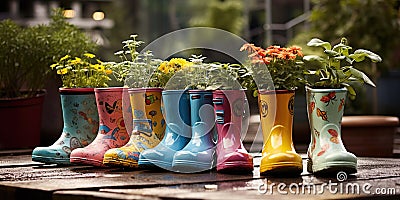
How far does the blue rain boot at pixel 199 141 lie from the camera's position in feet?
6.08

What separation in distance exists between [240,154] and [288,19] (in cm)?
558

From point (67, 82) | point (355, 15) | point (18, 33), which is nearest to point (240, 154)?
point (67, 82)

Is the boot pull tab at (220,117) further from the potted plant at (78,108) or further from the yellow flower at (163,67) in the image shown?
the potted plant at (78,108)

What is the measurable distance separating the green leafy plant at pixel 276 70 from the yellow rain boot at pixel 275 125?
0.02 meters

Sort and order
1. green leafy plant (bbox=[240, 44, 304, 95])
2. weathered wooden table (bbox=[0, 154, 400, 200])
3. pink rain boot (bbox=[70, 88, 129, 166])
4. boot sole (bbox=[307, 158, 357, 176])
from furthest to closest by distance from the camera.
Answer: pink rain boot (bbox=[70, 88, 129, 166]) → green leafy plant (bbox=[240, 44, 304, 95]) → boot sole (bbox=[307, 158, 357, 176]) → weathered wooden table (bbox=[0, 154, 400, 200])

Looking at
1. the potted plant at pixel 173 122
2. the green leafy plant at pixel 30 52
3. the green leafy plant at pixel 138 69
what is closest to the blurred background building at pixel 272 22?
the green leafy plant at pixel 30 52

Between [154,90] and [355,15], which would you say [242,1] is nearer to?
[355,15]

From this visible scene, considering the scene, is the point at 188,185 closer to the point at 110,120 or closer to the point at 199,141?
the point at 199,141

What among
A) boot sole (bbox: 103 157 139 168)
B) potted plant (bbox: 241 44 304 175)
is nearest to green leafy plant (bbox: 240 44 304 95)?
potted plant (bbox: 241 44 304 175)

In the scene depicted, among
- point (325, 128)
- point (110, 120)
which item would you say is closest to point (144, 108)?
point (110, 120)

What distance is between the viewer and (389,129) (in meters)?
3.25

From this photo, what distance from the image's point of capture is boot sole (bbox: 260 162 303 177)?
1.77 metres

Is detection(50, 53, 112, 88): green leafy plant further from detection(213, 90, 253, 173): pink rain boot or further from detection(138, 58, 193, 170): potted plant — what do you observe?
detection(213, 90, 253, 173): pink rain boot

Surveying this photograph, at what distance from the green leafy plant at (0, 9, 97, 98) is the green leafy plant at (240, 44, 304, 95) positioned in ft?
3.80
